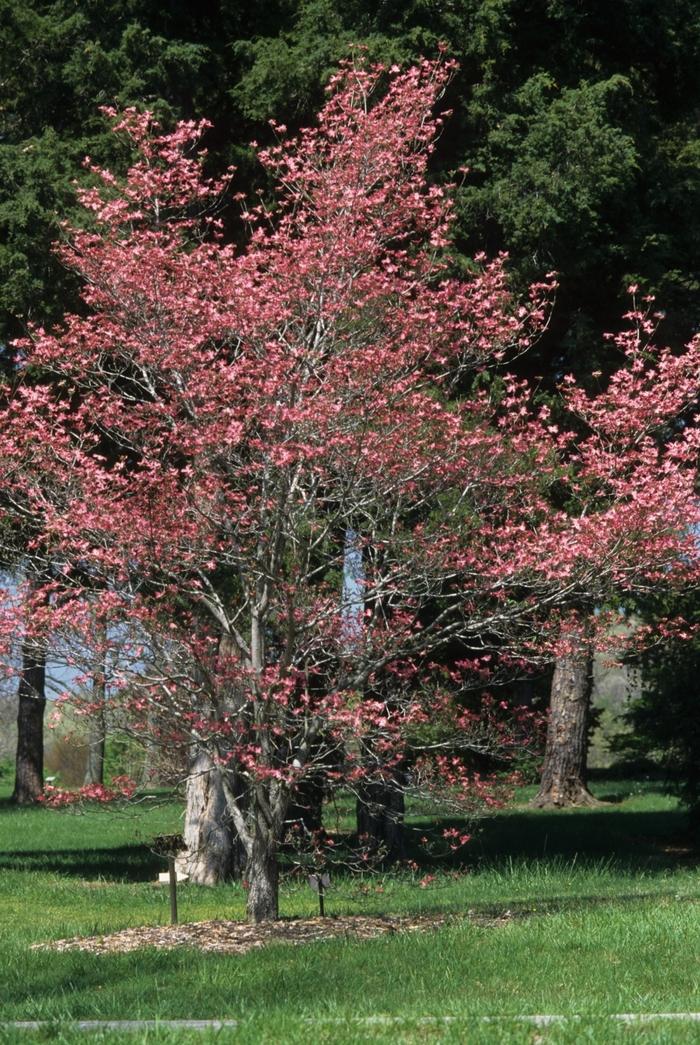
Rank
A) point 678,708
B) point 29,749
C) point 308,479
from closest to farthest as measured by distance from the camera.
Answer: point 308,479
point 678,708
point 29,749

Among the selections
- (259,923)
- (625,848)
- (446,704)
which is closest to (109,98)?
(446,704)

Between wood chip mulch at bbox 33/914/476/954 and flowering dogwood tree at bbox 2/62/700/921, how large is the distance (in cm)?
40

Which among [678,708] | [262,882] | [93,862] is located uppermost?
[678,708]

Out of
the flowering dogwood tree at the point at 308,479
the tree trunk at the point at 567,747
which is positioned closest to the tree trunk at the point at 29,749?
the tree trunk at the point at 567,747

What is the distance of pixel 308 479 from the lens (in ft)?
35.2

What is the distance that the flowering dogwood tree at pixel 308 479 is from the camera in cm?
991

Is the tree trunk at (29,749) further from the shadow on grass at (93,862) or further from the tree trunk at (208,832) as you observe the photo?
the tree trunk at (208,832)

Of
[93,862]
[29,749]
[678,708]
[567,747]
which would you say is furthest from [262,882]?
[29,749]

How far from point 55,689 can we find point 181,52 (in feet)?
23.1

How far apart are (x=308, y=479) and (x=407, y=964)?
409 cm

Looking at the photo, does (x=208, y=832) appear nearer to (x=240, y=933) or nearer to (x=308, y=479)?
(x=240, y=933)

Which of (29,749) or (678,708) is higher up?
(678,708)

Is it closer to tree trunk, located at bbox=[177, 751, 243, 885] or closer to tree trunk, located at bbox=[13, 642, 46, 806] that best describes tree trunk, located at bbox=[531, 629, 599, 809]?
tree trunk, located at bbox=[177, 751, 243, 885]

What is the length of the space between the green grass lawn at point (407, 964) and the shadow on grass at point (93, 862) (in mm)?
612
